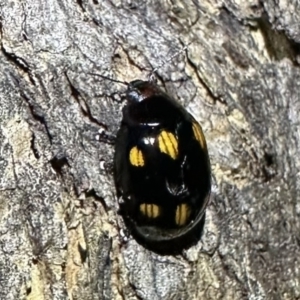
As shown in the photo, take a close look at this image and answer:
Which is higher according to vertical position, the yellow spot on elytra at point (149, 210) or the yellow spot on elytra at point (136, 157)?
the yellow spot on elytra at point (136, 157)

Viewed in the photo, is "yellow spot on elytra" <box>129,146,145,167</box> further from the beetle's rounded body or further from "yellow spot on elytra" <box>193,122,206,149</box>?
"yellow spot on elytra" <box>193,122,206,149</box>

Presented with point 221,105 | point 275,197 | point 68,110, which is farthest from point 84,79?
point 275,197

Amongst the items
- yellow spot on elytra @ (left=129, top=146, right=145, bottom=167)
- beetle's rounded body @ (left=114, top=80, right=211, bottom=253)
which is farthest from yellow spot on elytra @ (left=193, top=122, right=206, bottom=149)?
yellow spot on elytra @ (left=129, top=146, right=145, bottom=167)

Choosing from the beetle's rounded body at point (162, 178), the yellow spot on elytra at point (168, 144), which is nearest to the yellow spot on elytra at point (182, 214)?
the beetle's rounded body at point (162, 178)

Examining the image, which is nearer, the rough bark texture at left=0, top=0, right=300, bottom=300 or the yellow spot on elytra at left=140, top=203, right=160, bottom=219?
the rough bark texture at left=0, top=0, right=300, bottom=300

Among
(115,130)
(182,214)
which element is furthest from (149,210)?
(115,130)

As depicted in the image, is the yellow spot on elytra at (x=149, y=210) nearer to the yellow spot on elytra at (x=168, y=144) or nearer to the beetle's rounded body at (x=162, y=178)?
the beetle's rounded body at (x=162, y=178)

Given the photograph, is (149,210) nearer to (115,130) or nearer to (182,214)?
(182,214)
